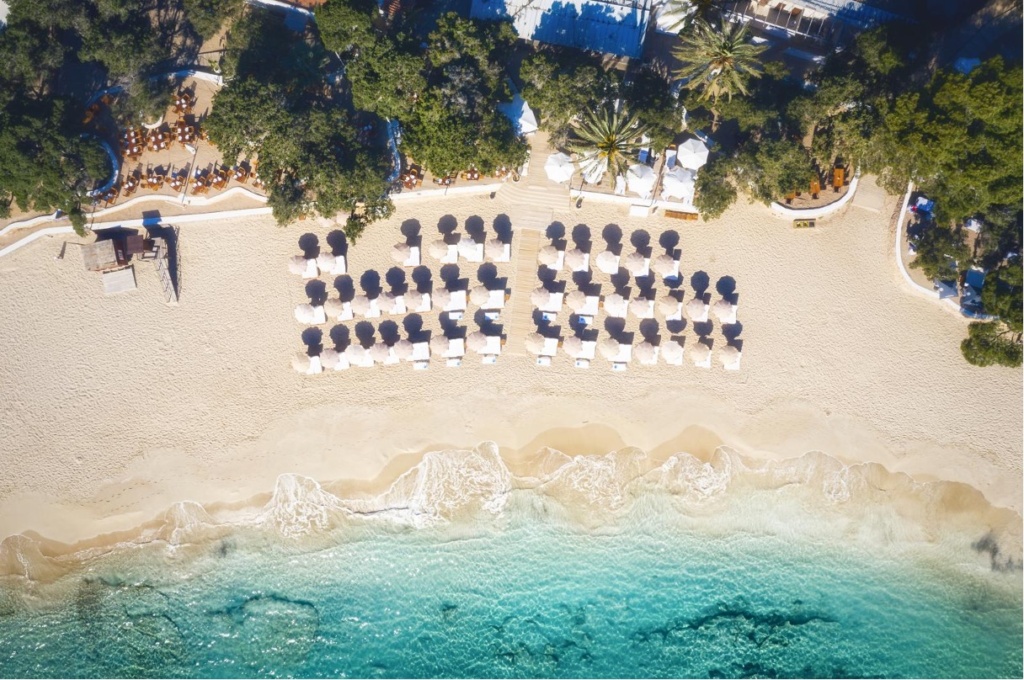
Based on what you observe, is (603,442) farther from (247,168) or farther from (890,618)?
(247,168)

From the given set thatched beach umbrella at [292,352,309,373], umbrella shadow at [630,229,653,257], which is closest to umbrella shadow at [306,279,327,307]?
thatched beach umbrella at [292,352,309,373]

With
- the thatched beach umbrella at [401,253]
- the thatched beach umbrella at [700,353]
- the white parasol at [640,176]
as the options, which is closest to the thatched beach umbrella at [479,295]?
the thatched beach umbrella at [401,253]

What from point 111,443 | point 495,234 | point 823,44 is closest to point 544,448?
point 495,234

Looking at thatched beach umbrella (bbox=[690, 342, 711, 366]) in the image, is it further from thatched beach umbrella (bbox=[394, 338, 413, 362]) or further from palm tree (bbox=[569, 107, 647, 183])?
thatched beach umbrella (bbox=[394, 338, 413, 362])

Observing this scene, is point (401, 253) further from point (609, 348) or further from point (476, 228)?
point (609, 348)

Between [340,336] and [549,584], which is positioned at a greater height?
[340,336]

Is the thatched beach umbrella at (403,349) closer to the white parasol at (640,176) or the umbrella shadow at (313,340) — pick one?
the umbrella shadow at (313,340)

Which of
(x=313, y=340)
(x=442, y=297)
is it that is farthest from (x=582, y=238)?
(x=313, y=340)
